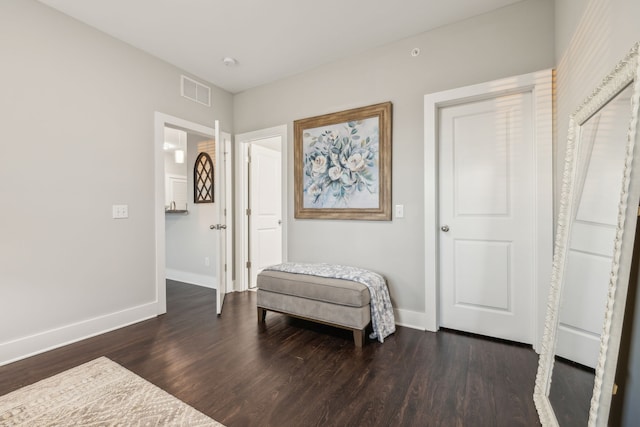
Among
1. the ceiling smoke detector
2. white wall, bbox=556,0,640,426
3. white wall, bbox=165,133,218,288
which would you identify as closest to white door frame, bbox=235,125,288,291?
white wall, bbox=165,133,218,288

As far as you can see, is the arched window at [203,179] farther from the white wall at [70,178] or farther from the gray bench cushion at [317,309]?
the gray bench cushion at [317,309]

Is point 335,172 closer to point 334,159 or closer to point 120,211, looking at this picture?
point 334,159

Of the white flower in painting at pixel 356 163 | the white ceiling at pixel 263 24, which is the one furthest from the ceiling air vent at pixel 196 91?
the white flower in painting at pixel 356 163

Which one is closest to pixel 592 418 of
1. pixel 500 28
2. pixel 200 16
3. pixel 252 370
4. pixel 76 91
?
pixel 252 370

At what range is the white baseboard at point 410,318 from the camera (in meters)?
2.62

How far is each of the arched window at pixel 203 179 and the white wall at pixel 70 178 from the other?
1.27 metres

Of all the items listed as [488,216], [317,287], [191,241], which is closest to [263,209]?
[191,241]

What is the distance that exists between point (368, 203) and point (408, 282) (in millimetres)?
839

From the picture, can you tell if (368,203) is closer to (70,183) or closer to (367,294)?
(367,294)

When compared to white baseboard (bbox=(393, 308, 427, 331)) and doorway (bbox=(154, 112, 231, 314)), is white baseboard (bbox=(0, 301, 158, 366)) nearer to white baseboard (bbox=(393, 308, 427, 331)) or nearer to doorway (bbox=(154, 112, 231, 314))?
doorway (bbox=(154, 112, 231, 314))

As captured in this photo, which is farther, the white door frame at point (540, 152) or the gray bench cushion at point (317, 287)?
the gray bench cushion at point (317, 287)

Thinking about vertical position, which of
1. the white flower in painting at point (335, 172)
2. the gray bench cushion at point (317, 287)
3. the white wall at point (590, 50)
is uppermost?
the white wall at point (590, 50)

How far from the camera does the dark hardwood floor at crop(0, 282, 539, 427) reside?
152 cm

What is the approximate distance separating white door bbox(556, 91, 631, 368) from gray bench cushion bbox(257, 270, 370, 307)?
1.24m
